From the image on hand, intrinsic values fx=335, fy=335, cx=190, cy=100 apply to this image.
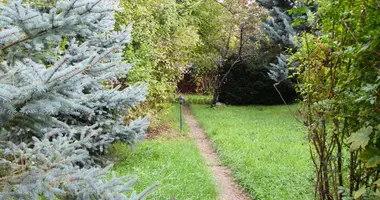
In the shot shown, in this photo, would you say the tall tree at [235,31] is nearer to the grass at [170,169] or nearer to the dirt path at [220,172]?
the dirt path at [220,172]

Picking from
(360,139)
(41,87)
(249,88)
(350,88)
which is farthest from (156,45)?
(249,88)

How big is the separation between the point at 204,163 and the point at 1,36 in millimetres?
5236

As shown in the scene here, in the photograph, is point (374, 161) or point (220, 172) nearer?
point (374, 161)

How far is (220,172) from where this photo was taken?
6.17m

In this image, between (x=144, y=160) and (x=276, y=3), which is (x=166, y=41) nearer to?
(x=144, y=160)

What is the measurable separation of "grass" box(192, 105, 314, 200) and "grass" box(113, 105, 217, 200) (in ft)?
2.11

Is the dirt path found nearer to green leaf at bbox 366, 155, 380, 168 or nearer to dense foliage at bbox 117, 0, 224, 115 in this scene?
dense foliage at bbox 117, 0, 224, 115

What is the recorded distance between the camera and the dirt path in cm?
509

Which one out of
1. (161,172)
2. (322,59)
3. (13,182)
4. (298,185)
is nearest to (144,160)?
(161,172)

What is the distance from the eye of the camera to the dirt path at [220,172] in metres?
5.09

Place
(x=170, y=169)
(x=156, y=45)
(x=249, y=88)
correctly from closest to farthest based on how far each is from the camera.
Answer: (x=170, y=169), (x=156, y=45), (x=249, y=88)

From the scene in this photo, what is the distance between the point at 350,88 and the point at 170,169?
384 centimetres

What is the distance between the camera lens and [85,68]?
71.3 inches

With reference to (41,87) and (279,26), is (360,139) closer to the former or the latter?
(41,87)
